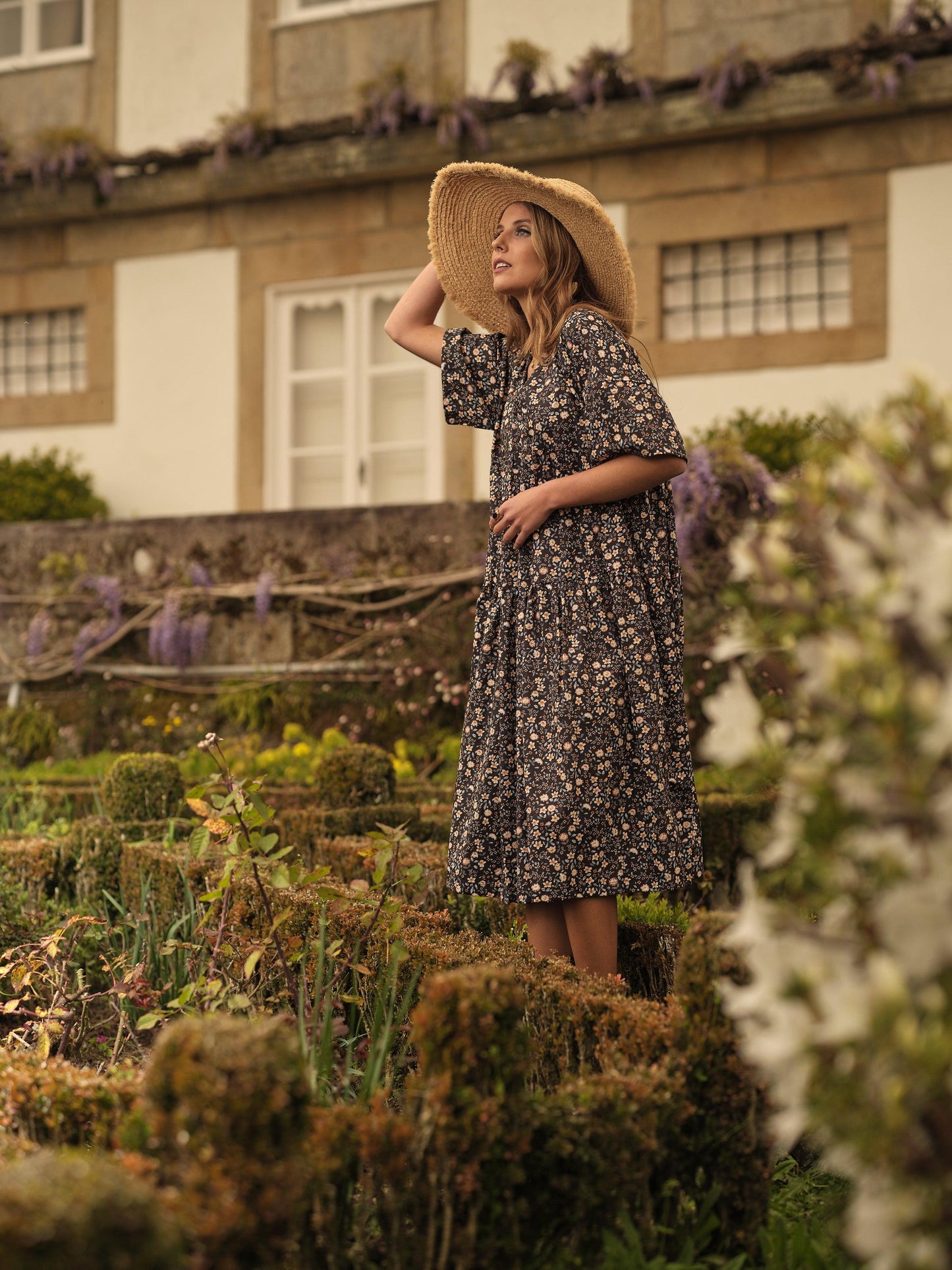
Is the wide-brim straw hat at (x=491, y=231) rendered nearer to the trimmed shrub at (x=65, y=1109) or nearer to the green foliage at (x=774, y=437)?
the trimmed shrub at (x=65, y=1109)

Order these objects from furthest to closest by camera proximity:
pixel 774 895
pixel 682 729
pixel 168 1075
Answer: pixel 774 895 → pixel 682 729 → pixel 168 1075

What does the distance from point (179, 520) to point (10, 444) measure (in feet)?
12.3

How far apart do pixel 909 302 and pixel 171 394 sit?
5.35 m

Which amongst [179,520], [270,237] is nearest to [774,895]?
[179,520]

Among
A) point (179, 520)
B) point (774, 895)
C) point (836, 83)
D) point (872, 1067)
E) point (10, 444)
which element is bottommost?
point (774, 895)

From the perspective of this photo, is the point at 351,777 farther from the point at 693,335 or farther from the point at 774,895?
the point at 693,335

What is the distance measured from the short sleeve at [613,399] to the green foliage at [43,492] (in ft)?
24.1

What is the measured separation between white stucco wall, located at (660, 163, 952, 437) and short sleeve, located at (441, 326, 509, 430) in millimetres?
5558

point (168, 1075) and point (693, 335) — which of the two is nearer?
point (168, 1075)

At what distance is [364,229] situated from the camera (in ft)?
32.8

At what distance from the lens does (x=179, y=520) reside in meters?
7.80

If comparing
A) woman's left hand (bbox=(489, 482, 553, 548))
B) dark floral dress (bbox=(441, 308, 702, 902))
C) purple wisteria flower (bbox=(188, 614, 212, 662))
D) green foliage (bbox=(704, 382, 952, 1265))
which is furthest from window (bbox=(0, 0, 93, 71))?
green foliage (bbox=(704, 382, 952, 1265))

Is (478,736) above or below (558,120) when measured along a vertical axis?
below

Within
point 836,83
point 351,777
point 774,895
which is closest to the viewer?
point 774,895
